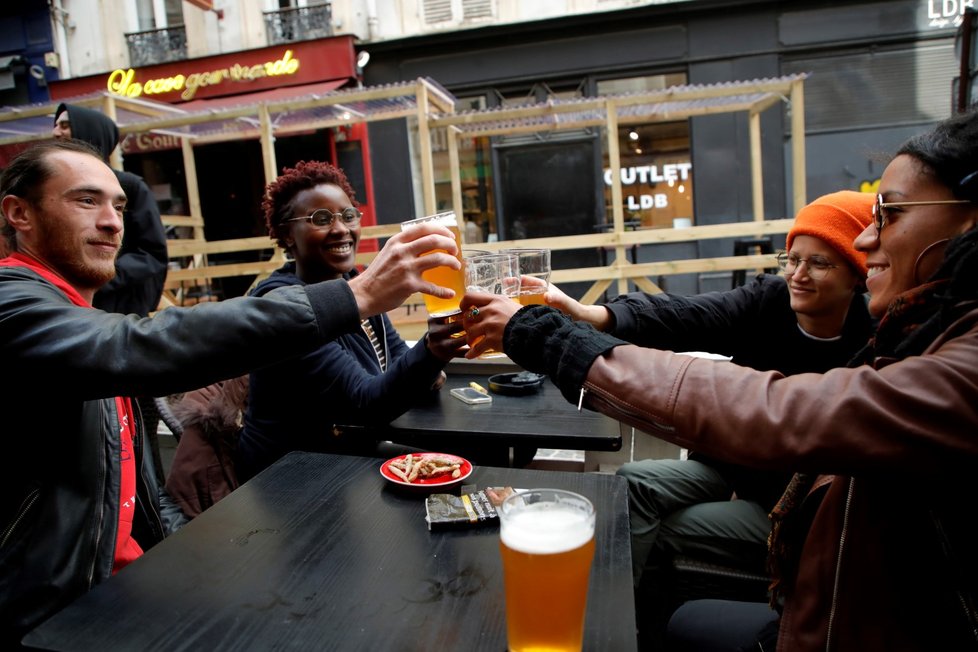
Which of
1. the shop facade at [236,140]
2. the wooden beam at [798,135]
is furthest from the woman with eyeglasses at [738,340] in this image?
the shop facade at [236,140]

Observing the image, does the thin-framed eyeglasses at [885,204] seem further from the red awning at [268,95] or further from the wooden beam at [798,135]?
the red awning at [268,95]

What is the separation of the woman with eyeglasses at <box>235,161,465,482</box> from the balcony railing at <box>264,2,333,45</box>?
849 centimetres

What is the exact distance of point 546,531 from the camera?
3.20 feet

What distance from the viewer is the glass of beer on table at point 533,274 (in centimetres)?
179

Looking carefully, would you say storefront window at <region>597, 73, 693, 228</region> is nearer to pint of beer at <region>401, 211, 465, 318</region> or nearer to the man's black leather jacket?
pint of beer at <region>401, 211, 465, 318</region>

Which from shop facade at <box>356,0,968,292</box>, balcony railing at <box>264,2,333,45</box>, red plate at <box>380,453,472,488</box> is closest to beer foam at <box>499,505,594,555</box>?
red plate at <box>380,453,472,488</box>

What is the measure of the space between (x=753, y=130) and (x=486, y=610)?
7.89 meters

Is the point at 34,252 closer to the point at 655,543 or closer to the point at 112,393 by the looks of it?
the point at 112,393

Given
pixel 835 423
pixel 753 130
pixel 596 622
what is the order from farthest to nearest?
pixel 753 130 < pixel 596 622 < pixel 835 423

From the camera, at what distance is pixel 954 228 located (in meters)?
1.28

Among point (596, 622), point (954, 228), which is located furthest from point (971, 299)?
point (596, 622)

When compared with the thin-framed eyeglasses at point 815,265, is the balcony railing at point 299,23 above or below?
above

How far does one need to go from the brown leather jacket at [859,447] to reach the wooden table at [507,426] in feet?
3.20

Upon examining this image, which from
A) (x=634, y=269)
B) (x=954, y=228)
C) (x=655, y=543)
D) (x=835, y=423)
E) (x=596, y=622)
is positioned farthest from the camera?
(x=634, y=269)
